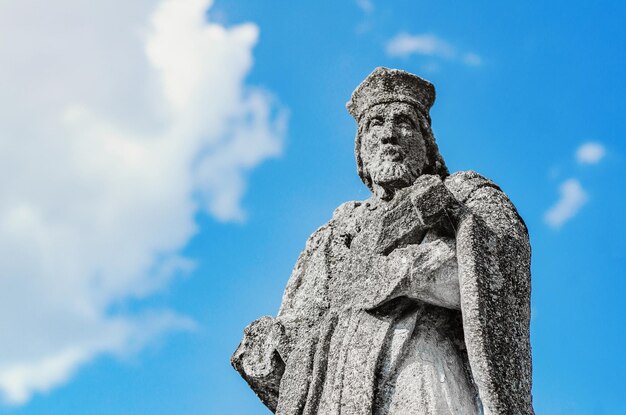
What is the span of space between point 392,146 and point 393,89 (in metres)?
0.59

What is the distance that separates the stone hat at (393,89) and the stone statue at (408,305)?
12 millimetres

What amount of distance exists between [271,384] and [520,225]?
2.43 m

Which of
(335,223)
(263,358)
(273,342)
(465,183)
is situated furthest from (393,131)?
(263,358)

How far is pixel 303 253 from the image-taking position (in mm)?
9312

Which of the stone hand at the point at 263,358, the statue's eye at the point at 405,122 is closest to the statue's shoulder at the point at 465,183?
the statue's eye at the point at 405,122

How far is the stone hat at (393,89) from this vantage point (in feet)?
28.9

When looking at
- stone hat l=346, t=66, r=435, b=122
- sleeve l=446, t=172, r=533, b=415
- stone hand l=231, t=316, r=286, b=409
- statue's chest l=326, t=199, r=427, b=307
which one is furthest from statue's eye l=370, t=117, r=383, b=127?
stone hand l=231, t=316, r=286, b=409

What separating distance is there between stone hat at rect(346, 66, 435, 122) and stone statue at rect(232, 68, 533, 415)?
0.04 ft

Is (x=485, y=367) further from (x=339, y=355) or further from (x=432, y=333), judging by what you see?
(x=339, y=355)

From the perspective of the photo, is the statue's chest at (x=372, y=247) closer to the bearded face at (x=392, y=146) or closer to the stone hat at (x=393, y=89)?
the bearded face at (x=392, y=146)

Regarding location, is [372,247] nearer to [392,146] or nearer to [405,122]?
[392,146]

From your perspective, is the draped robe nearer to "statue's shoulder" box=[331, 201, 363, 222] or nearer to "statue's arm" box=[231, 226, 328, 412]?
"statue's arm" box=[231, 226, 328, 412]

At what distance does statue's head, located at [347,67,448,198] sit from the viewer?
8516 mm

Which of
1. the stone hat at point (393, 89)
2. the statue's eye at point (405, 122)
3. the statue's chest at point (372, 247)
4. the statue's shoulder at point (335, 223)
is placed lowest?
the statue's chest at point (372, 247)
